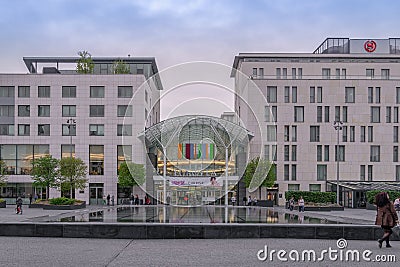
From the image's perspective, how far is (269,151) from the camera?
7131cm

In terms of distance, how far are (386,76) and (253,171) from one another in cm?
2561

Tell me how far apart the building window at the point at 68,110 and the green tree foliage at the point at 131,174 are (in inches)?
381

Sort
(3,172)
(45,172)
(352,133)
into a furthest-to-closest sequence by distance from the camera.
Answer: (352,133) → (3,172) → (45,172)

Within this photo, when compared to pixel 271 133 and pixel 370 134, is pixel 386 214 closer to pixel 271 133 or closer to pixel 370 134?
pixel 271 133

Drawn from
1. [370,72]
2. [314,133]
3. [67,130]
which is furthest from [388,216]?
[370,72]

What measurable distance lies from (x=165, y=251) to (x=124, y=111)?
56.7 meters

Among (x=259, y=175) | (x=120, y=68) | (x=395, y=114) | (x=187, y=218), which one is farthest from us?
(x=120, y=68)

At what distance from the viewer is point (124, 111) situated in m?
71.4

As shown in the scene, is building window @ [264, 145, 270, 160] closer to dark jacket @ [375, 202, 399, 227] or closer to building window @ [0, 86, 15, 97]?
building window @ [0, 86, 15, 97]

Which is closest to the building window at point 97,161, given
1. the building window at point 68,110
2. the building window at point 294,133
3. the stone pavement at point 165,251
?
the building window at point 68,110

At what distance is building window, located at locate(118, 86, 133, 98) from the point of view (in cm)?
7194

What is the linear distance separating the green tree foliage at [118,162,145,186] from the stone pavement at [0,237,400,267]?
46.0 metres

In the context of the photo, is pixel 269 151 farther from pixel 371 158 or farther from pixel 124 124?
pixel 124 124

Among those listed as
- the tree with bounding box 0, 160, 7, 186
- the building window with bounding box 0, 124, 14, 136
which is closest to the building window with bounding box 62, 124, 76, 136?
the building window with bounding box 0, 124, 14, 136
